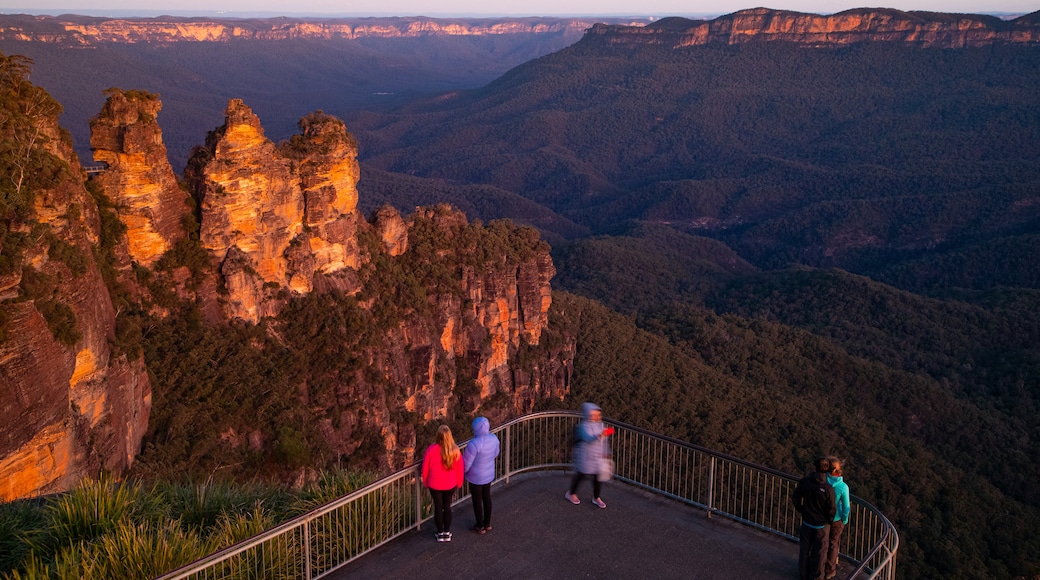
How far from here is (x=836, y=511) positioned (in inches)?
577

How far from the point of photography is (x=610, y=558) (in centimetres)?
1555

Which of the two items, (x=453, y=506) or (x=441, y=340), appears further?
(x=441, y=340)

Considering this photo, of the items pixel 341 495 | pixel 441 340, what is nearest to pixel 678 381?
pixel 441 340

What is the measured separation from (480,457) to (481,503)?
3.17 ft

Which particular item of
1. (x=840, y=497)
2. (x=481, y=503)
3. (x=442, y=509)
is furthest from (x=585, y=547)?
(x=840, y=497)

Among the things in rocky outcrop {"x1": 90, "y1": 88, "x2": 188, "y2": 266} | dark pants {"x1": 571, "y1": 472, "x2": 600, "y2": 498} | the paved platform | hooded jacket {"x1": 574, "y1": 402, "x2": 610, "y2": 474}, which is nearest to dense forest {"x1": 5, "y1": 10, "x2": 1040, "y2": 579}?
rocky outcrop {"x1": 90, "y1": 88, "x2": 188, "y2": 266}

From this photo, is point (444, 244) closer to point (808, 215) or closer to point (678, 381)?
point (678, 381)

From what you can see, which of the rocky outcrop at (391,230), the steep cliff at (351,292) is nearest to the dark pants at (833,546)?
the steep cliff at (351,292)

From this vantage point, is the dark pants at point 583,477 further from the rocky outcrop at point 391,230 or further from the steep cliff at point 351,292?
the rocky outcrop at point 391,230

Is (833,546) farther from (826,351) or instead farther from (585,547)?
(826,351)

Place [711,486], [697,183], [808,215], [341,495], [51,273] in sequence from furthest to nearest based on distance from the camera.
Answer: [697,183], [808,215], [51,273], [711,486], [341,495]

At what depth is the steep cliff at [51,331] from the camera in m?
20.2

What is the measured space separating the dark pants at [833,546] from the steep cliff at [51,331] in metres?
17.3

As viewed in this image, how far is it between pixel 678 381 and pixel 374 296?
22.2m
